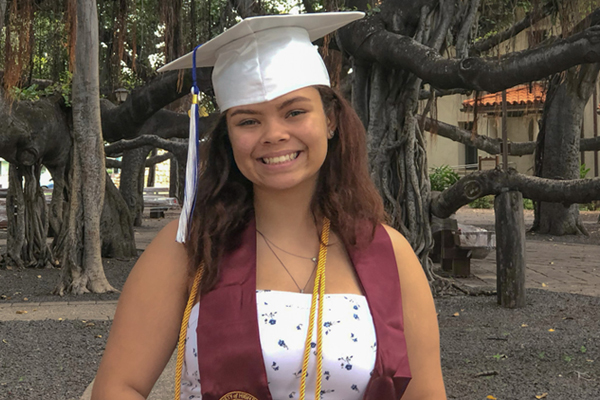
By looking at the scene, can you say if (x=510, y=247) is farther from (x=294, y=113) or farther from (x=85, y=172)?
(x=294, y=113)

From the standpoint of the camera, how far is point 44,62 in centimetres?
1308

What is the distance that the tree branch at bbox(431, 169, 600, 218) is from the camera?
6.33 metres

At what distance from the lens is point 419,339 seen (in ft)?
5.76

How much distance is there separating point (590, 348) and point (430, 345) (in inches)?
158

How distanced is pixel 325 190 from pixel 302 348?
17.7 inches

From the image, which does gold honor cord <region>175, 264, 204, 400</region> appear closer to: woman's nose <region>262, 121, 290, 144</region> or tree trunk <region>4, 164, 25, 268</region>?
woman's nose <region>262, 121, 290, 144</region>

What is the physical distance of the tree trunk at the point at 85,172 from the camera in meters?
7.82

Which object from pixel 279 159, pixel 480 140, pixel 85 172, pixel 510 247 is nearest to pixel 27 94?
pixel 85 172

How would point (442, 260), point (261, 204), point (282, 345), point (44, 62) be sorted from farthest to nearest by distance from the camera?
point (44, 62), point (442, 260), point (261, 204), point (282, 345)

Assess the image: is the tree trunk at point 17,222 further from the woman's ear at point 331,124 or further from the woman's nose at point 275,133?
the woman's nose at point 275,133

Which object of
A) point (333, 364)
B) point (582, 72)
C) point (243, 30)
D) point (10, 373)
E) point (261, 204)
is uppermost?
point (582, 72)

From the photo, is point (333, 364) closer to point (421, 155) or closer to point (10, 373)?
point (10, 373)

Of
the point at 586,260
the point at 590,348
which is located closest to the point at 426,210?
the point at 590,348

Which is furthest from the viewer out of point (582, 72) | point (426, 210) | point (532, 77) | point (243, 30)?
point (582, 72)
